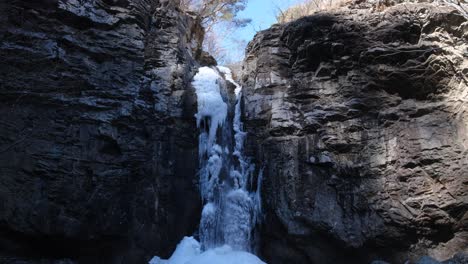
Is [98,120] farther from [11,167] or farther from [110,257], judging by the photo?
[110,257]

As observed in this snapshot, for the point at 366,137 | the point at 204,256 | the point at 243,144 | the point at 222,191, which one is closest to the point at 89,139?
the point at 222,191

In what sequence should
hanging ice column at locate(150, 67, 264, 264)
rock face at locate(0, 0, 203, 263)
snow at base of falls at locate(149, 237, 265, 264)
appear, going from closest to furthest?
1. rock face at locate(0, 0, 203, 263)
2. snow at base of falls at locate(149, 237, 265, 264)
3. hanging ice column at locate(150, 67, 264, 264)

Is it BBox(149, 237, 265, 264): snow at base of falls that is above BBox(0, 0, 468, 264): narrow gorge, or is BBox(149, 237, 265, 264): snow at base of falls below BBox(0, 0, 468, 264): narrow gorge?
below

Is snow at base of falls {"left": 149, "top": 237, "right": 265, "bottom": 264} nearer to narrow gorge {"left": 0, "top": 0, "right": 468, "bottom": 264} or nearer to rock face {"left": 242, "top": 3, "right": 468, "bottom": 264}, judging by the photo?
narrow gorge {"left": 0, "top": 0, "right": 468, "bottom": 264}

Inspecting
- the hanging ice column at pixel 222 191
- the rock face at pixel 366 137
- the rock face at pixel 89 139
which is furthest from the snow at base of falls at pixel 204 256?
the rock face at pixel 366 137

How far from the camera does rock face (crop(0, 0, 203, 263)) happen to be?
24.7ft

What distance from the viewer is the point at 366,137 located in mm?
8414

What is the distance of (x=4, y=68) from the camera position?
7.90 m

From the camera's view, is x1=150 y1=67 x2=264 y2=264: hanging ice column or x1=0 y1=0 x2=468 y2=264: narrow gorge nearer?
x1=0 y1=0 x2=468 y2=264: narrow gorge

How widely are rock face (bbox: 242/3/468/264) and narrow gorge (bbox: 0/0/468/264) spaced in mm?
29

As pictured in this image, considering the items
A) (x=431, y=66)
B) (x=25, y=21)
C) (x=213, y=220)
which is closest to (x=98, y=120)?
(x=25, y=21)

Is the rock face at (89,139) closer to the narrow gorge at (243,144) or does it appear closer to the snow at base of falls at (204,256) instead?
the narrow gorge at (243,144)

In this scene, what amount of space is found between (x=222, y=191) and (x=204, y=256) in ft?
5.37

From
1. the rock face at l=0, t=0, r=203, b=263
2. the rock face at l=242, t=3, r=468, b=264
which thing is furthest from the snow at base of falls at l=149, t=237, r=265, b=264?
the rock face at l=242, t=3, r=468, b=264
